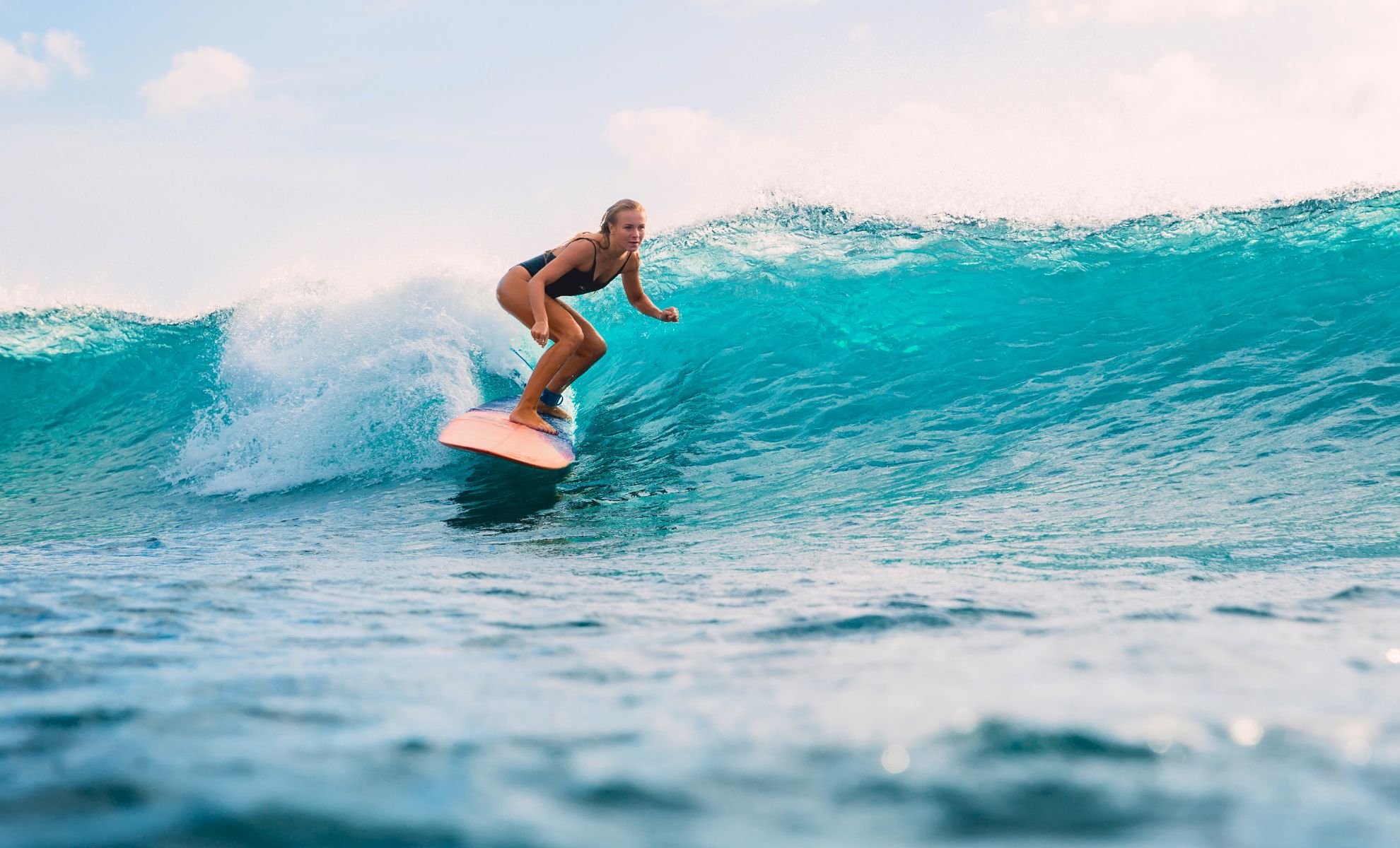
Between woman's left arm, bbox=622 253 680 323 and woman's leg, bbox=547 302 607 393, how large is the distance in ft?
1.36

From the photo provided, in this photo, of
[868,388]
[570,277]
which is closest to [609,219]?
[570,277]

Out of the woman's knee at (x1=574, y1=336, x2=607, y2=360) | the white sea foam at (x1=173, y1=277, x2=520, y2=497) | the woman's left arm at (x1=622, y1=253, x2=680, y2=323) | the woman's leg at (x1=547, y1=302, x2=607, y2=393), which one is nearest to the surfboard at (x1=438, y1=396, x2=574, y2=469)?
the woman's leg at (x1=547, y1=302, x2=607, y2=393)

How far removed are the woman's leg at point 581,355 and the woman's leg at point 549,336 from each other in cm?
11

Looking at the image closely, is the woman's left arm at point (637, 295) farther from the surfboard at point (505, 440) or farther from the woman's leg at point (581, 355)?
the surfboard at point (505, 440)

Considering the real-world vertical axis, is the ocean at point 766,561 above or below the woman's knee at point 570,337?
below

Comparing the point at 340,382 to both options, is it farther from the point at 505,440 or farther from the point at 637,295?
the point at 637,295

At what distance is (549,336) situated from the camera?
660 centimetres

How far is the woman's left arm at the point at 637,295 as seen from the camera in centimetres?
684

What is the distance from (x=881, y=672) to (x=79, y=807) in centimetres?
142

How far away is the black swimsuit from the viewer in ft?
21.5

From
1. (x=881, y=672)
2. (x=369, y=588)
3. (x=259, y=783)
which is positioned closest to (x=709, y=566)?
(x=369, y=588)

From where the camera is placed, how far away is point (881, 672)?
1.89 meters

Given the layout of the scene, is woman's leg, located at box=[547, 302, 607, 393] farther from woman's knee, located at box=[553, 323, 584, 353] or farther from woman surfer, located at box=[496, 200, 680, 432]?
woman's knee, located at box=[553, 323, 584, 353]

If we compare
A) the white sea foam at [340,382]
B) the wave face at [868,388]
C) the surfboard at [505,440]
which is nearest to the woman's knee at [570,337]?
the surfboard at [505,440]
